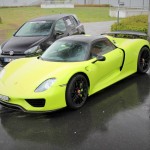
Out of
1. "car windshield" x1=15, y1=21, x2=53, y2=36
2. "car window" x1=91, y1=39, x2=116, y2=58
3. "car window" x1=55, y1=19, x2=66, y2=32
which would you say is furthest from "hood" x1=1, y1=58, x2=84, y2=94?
"car window" x1=55, y1=19, x2=66, y2=32

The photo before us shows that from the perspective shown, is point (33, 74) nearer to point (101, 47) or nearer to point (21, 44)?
point (101, 47)

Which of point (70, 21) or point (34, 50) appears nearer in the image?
point (34, 50)

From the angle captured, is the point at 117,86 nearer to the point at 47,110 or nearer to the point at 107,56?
the point at 107,56

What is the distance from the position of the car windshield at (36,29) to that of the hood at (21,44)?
0.47 meters

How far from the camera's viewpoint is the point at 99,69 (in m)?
6.91

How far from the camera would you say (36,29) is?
1174 cm

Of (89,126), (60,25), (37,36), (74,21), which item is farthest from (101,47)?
(74,21)

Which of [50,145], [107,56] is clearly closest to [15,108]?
[50,145]

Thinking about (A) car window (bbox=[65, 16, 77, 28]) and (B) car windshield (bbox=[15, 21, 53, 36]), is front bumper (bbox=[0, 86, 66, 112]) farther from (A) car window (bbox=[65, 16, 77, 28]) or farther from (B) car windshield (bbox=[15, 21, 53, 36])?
(A) car window (bbox=[65, 16, 77, 28])

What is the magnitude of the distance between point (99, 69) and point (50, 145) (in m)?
2.44

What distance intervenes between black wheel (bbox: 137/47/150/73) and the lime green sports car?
0.03 meters

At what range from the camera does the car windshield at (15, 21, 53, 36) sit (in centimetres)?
1148

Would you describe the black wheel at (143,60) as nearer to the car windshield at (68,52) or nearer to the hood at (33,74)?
the car windshield at (68,52)

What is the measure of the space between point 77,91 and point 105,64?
1.13 metres
